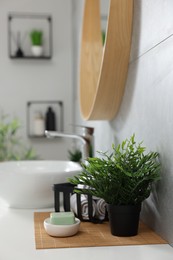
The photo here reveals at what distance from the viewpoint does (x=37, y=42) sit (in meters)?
2.93

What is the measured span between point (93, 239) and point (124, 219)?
0.08 m

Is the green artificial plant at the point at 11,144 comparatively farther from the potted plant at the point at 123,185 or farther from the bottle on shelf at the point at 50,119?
the potted plant at the point at 123,185

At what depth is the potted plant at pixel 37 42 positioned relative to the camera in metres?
2.91

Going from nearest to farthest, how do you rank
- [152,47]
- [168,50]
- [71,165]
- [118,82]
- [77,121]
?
[168,50]
[152,47]
[118,82]
[71,165]
[77,121]

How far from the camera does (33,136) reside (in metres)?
2.99

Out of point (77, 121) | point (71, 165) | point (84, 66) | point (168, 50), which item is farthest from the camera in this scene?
point (77, 121)

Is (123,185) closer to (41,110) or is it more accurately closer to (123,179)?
(123,179)

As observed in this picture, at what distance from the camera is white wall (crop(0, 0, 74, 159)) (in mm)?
2979

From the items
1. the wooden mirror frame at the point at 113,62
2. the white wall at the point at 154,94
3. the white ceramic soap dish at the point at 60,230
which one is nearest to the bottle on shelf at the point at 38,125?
the wooden mirror frame at the point at 113,62

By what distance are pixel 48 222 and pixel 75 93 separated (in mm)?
1956

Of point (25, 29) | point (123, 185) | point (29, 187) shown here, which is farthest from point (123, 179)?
point (25, 29)

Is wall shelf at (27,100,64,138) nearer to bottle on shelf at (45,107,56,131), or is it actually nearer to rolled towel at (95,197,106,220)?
bottle on shelf at (45,107,56,131)

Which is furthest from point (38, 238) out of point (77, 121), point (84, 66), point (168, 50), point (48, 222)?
point (77, 121)

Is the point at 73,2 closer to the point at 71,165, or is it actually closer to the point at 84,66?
the point at 84,66
